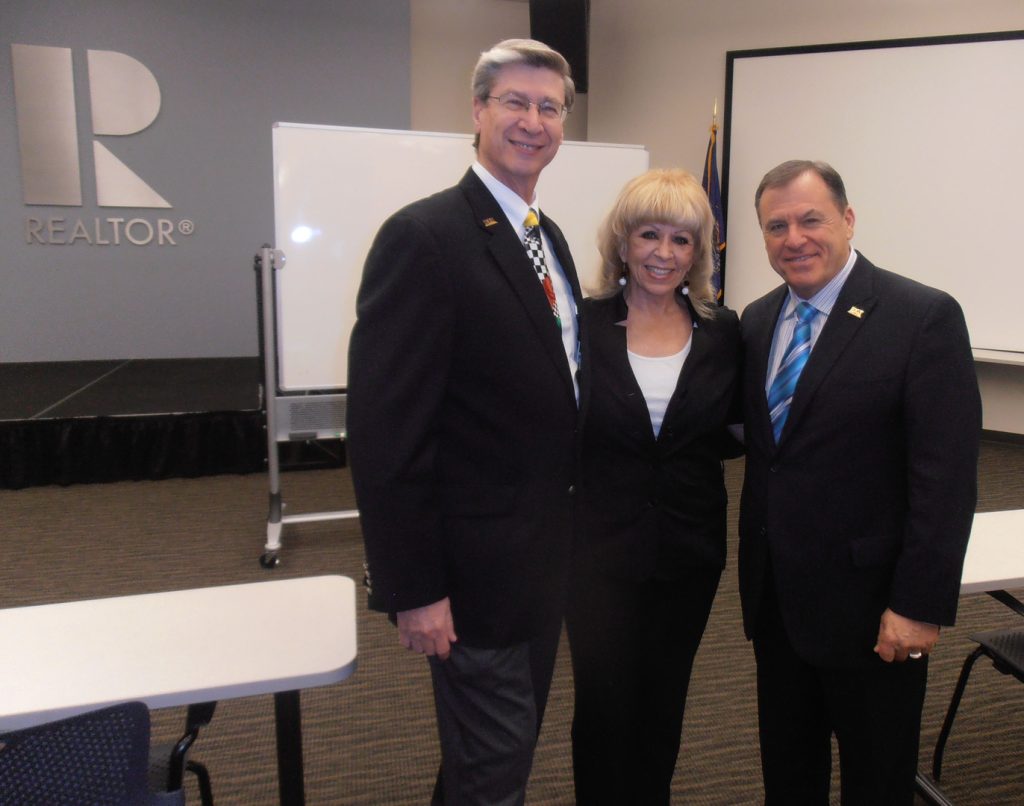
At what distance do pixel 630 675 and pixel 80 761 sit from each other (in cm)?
100

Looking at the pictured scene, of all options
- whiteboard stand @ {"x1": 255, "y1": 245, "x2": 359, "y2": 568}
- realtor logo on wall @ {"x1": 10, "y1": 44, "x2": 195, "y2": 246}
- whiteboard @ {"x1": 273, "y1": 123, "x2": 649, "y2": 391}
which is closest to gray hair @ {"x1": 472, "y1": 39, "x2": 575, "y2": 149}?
whiteboard @ {"x1": 273, "y1": 123, "x2": 649, "y2": 391}

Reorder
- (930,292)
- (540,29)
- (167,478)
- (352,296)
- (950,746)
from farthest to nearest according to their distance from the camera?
(540,29)
(167,478)
(352,296)
(950,746)
(930,292)

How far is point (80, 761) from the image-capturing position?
791 millimetres

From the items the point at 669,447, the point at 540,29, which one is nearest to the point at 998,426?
the point at 540,29

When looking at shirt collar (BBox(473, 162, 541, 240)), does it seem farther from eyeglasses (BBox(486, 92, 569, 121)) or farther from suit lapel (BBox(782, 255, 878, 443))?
suit lapel (BBox(782, 255, 878, 443))

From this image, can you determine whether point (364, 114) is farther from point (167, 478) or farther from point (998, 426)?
point (998, 426)

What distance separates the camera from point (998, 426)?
16.8ft

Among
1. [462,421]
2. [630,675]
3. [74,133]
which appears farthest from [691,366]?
[74,133]

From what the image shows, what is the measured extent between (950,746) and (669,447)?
140 cm

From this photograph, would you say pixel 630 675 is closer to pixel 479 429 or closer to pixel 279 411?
pixel 479 429

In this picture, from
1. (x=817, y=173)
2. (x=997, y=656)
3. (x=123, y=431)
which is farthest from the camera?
(x=123, y=431)

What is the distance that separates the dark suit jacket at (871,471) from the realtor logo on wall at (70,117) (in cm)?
559

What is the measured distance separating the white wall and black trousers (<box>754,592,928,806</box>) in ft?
14.6

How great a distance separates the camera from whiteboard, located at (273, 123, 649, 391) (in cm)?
314
